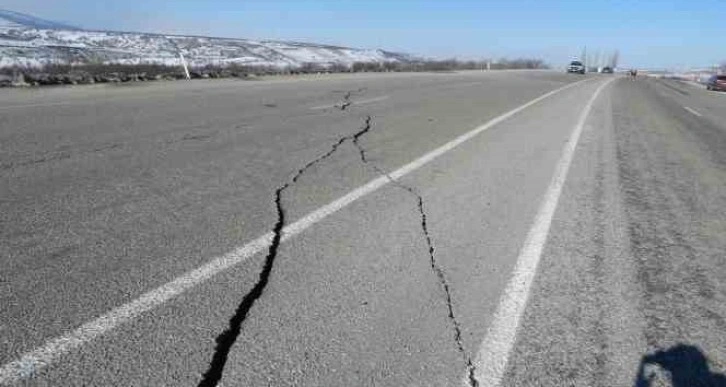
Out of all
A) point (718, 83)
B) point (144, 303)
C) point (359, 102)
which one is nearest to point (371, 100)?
point (359, 102)

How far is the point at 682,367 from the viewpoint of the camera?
2.43 m

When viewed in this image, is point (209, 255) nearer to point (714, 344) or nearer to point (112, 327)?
point (112, 327)

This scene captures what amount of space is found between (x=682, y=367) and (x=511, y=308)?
0.82 meters

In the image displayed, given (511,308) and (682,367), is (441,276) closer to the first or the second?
(511,308)

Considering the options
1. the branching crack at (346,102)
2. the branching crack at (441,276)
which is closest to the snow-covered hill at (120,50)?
the branching crack at (346,102)

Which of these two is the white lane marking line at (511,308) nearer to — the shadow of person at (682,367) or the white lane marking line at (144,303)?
the shadow of person at (682,367)

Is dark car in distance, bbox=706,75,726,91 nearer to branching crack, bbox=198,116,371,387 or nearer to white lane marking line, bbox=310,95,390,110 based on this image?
white lane marking line, bbox=310,95,390,110

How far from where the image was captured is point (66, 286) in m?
2.81

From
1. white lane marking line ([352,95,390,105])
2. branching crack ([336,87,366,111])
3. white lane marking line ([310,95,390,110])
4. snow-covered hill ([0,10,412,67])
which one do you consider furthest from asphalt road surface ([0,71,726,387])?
snow-covered hill ([0,10,412,67])

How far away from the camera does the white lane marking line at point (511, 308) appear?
2354 mm

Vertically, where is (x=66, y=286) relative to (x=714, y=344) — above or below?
above

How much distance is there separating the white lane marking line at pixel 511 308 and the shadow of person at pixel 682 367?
587mm

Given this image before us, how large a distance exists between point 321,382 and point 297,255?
4.23 ft

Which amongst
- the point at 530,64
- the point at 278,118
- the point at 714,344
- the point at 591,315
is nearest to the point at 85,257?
the point at 591,315
